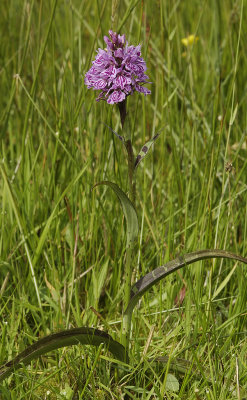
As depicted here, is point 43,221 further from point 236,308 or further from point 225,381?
point 225,381

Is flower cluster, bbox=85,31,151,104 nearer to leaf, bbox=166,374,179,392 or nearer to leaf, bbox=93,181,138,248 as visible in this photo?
leaf, bbox=93,181,138,248

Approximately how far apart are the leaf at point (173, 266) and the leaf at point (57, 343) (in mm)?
82

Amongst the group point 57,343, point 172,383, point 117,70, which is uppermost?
point 117,70

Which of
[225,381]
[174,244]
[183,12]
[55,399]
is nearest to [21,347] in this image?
[55,399]

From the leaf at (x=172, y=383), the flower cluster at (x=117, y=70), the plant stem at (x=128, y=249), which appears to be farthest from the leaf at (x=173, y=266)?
the flower cluster at (x=117, y=70)

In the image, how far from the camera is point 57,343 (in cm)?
103

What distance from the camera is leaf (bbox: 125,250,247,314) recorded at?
3.43 ft

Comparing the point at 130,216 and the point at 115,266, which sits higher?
the point at 130,216

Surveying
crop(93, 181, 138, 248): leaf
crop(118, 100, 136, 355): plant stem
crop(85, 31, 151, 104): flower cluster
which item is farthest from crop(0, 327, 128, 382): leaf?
crop(85, 31, 151, 104): flower cluster

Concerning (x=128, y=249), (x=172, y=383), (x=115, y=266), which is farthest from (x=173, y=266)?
(x=115, y=266)

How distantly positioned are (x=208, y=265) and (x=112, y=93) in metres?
0.71

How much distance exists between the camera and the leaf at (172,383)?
3.64ft

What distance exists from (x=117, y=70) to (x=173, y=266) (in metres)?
0.40

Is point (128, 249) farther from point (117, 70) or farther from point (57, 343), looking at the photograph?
point (117, 70)
